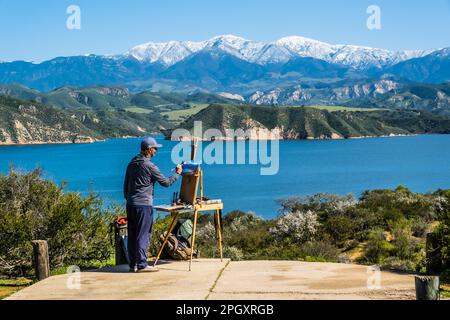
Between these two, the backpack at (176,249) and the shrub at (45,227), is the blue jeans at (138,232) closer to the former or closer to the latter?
the backpack at (176,249)

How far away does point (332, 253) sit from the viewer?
17016 mm

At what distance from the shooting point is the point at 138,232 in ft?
28.0

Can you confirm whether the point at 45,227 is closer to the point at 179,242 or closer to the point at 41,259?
the point at 41,259

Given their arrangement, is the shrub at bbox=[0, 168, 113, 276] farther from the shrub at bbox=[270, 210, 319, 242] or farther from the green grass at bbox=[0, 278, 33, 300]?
the shrub at bbox=[270, 210, 319, 242]

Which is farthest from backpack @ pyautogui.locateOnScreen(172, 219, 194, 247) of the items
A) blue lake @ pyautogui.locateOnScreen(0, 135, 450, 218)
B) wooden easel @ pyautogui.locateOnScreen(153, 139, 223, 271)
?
blue lake @ pyautogui.locateOnScreen(0, 135, 450, 218)

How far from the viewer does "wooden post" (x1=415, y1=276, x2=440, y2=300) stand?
5793mm

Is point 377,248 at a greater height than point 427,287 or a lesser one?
lesser

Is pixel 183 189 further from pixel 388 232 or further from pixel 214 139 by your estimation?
pixel 214 139

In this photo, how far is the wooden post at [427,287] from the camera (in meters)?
5.79

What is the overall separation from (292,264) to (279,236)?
586 inches

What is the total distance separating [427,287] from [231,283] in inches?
102

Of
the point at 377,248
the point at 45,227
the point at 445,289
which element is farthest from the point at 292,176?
the point at 445,289

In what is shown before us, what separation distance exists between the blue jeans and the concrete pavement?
0.71ft
